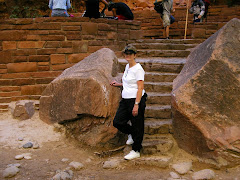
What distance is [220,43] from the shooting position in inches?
130

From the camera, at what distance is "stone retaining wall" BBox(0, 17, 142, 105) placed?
5.71 metres

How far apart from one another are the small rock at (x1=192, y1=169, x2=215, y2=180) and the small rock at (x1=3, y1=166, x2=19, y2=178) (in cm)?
217

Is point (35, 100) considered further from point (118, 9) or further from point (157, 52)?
point (118, 9)

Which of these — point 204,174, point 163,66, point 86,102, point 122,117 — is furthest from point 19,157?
point 163,66

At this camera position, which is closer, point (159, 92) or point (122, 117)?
point (122, 117)

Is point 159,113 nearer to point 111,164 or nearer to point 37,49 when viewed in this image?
point 111,164

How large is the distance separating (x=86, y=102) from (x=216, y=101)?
1.86 meters

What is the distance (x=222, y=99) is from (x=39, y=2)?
36.6ft

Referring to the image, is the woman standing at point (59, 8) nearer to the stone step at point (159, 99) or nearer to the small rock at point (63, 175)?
the stone step at point (159, 99)

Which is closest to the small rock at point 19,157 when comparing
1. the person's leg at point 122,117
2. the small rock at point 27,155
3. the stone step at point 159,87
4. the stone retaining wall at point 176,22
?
the small rock at point 27,155

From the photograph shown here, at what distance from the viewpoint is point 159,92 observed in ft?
15.3

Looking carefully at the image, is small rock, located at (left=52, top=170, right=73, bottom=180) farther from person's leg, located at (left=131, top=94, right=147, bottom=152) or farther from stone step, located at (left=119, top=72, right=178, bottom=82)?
stone step, located at (left=119, top=72, right=178, bottom=82)

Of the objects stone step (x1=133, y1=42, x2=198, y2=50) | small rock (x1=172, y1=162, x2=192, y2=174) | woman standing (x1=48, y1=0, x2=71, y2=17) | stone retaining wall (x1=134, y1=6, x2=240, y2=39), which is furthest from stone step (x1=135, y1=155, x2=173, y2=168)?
stone retaining wall (x1=134, y1=6, x2=240, y2=39)

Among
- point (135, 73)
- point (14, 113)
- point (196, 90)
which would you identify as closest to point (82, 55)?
point (14, 113)
